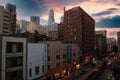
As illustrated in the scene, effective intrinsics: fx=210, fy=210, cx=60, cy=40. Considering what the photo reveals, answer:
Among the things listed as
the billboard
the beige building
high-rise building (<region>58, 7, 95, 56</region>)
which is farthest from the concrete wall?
high-rise building (<region>58, 7, 95, 56</region>)

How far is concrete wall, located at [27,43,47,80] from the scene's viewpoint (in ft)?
177

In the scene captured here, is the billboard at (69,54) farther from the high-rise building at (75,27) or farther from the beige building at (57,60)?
the high-rise building at (75,27)

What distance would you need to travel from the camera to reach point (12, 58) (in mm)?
47156

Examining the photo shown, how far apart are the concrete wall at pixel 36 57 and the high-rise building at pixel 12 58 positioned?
2887 millimetres

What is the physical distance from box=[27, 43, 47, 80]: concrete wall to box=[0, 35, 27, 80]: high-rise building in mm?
2887

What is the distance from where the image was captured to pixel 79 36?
120438 millimetres

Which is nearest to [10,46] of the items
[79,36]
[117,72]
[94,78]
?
[117,72]

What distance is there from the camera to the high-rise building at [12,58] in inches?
1718

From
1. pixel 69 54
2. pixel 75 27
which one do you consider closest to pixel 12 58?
pixel 69 54

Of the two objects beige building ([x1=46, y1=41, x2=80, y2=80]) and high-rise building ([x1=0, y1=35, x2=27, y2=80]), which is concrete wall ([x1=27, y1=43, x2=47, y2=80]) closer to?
high-rise building ([x1=0, y1=35, x2=27, y2=80])

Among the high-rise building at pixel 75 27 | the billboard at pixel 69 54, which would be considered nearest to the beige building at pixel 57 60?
the billboard at pixel 69 54

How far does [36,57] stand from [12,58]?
11388 mm

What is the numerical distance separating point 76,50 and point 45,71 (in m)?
36.4

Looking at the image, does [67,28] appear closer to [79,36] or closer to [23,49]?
[79,36]
